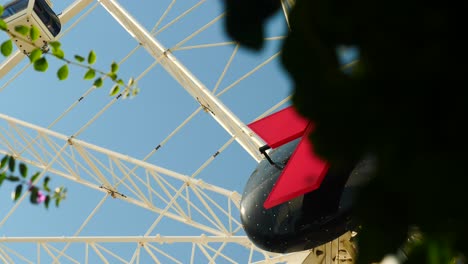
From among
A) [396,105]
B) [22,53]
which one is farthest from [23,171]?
[22,53]

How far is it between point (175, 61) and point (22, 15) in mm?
2605

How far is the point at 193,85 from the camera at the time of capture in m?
11.6

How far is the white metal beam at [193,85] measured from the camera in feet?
34.5

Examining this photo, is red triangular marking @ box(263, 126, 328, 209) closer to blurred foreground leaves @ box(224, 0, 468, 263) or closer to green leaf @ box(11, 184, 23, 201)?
green leaf @ box(11, 184, 23, 201)

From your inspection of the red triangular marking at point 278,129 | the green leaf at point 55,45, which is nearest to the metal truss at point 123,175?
the red triangular marking at point 278,129

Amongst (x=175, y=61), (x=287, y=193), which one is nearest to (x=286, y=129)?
(x=287, y=193)

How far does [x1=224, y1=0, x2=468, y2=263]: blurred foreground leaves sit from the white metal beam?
8.88 m

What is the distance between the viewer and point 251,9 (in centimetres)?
131

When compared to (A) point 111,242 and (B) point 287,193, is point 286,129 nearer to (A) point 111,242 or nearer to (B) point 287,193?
(B) point 287,193

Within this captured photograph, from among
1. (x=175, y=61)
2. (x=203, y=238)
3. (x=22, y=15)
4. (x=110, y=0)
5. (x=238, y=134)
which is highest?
(x=22, y=15)

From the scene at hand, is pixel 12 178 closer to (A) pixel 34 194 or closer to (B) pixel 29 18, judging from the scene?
(A) pixel 34 194

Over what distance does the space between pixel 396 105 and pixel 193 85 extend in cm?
1064

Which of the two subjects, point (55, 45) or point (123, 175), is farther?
point (123, 175)

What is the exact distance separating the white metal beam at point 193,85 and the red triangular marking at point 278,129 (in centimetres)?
366
